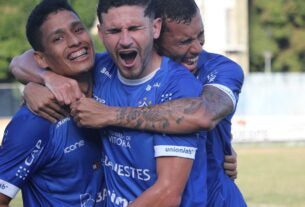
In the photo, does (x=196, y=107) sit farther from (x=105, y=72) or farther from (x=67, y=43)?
(x=67, y=43)

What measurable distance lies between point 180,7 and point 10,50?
35.1 metres

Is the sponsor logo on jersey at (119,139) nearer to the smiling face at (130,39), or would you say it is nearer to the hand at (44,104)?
the smiling face at (130,39)

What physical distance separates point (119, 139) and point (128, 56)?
52cm

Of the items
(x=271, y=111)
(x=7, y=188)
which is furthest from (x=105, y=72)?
(x=271, y=111)

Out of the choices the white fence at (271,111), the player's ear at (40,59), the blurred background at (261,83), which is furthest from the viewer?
the white fence at (271,111)

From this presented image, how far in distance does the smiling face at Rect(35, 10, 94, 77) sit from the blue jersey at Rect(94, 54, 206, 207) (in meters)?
0.41

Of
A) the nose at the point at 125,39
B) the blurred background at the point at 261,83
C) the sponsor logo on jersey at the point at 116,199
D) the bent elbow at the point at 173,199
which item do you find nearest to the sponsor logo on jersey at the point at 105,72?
the nose at the point at 125,39

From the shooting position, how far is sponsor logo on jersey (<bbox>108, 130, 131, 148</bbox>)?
4.93 m

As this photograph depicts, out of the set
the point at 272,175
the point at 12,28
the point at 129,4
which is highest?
the point at 129,4

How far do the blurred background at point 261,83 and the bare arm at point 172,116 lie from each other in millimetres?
9719

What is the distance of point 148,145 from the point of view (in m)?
4.85

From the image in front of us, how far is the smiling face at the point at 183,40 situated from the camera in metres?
5.30

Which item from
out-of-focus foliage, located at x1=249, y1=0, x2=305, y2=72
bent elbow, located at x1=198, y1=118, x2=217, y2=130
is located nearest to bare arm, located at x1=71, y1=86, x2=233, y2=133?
bent elbow, located at x1=198, y1=118, x2=217, y2=130

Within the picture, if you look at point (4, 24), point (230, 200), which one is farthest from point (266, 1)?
point (230, 200)
